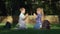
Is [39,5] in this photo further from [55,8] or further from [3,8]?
[3,8]

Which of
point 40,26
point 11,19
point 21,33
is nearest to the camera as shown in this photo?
point 21,33

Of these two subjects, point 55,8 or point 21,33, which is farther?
point 55,8

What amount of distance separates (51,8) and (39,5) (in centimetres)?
125

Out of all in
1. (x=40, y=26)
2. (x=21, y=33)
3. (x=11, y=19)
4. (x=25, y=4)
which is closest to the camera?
(x=21, y=33)

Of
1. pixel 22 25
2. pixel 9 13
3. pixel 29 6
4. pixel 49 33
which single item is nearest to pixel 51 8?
pixel 29 6

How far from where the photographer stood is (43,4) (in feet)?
69.8

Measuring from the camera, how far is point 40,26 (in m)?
11.0

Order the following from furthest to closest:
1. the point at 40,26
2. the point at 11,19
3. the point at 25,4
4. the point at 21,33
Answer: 1. the point at 25,4
2. the point at 11,19
3. the point at 40,26
4. the point at 21,33

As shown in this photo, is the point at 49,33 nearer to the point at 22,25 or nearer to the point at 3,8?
the point at 22,25

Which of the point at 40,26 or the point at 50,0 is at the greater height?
the point at 50,0

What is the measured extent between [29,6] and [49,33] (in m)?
13.0

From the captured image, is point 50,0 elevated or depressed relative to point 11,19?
elevated

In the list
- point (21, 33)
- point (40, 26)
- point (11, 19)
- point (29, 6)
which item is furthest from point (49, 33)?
point (29, 6)

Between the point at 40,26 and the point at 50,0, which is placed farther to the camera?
the point at 50,0
